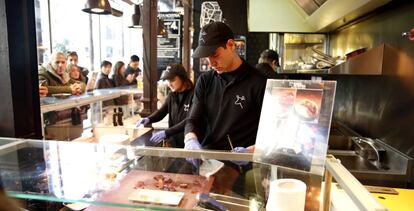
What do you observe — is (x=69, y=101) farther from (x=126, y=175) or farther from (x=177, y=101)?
(x=126, y=175)

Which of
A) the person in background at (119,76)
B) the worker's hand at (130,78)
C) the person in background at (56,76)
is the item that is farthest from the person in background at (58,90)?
the worker's hand at (130,78)

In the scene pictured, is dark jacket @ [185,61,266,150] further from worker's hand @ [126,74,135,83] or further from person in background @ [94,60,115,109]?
worker's hand @ [126,74,135,83]

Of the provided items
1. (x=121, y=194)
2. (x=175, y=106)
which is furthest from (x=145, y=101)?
(x=121, y=194)

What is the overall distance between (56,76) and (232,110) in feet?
11.2

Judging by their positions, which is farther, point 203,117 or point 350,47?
point 350,47

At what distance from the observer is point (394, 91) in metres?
2.17

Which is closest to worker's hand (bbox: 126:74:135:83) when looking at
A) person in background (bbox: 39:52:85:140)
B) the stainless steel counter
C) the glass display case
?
the stainless steel counter

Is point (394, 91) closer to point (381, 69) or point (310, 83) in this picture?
point (381, 69)

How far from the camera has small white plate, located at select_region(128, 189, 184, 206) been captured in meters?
1.02

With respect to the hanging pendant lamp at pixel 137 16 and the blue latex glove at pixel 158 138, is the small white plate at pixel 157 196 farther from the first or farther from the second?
the hanging pendant lamp at pixel 137 16

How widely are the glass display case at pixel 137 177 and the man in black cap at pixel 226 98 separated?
0.45m

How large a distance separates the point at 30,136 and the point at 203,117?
949 mm

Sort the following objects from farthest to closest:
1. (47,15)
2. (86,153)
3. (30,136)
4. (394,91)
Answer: (47,15), (394,91), (30,136), (86,153)

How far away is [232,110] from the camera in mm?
1883
